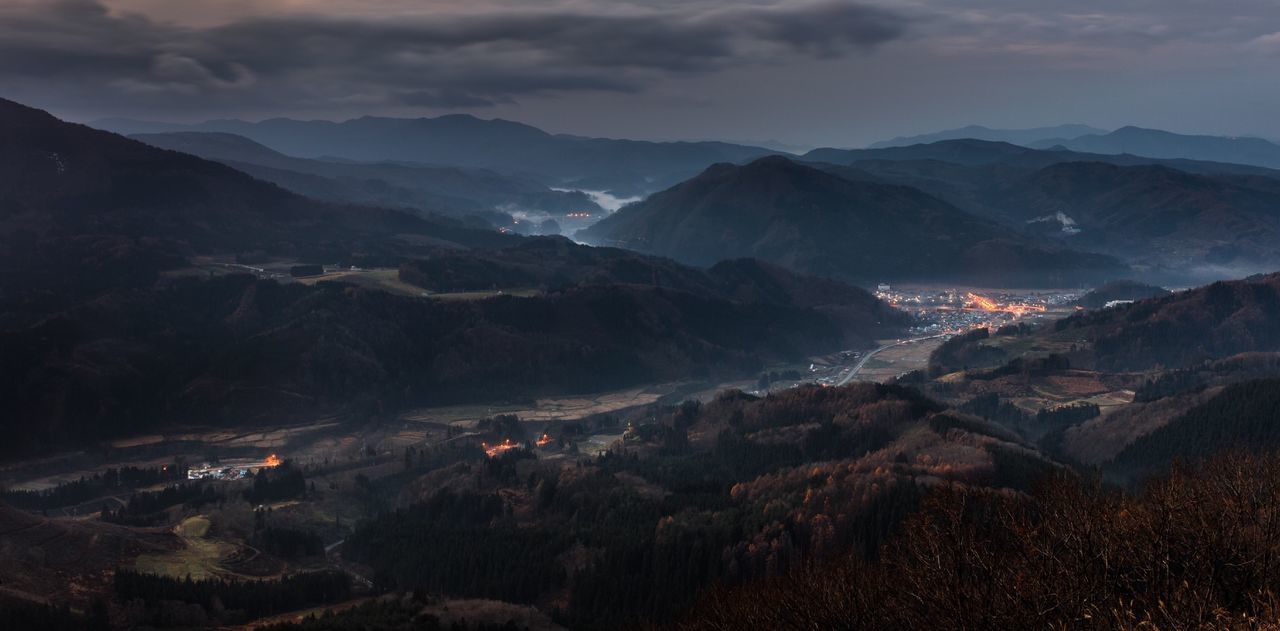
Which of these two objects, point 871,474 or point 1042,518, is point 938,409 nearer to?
point 871,474

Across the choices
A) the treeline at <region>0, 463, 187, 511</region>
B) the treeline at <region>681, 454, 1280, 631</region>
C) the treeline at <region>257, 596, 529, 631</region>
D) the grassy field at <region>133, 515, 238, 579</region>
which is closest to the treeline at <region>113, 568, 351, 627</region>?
the grassy field at <region>133, 515, 238, 579</region>

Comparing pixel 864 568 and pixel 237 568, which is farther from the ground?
pixel 864 568

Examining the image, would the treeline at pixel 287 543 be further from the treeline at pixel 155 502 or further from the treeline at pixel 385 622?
the treeline at pixel 385 622

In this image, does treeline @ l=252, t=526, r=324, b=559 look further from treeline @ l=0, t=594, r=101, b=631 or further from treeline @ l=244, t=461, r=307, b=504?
treeline @ l=0, t=594, r=101, b=631

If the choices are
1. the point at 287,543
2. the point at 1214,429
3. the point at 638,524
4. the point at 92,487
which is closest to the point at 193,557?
the point at 287,543

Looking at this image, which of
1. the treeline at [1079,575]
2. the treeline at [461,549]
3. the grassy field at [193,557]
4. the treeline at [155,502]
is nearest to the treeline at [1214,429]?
the treeline at [461,549]

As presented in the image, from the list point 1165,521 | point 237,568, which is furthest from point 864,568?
point 237,568
